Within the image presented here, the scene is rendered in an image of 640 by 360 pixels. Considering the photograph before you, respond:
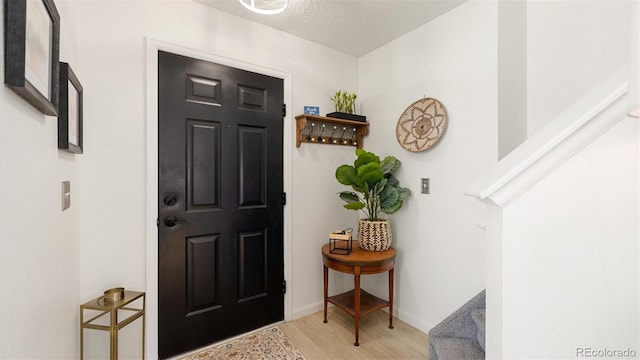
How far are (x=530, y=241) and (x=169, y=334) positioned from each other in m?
2.08

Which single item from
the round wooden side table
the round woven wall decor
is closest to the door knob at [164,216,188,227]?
the round wooden side table

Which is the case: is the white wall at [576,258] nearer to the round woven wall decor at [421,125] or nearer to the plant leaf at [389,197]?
the round woven wall decor at [421,125]

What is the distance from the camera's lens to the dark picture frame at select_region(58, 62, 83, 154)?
113cm

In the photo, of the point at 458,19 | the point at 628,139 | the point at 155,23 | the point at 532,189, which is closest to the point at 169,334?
the point at 155,23

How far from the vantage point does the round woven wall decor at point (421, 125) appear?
2078mm

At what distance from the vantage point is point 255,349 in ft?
6.38

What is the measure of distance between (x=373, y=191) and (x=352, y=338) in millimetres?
1141

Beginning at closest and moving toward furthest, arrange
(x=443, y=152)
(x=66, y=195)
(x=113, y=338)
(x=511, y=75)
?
(x=66, y=195)
(x=113, y=338)
(x=511, y=75)
(x=443, y=152)

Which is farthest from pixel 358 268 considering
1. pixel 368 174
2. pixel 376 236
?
pixel 368 174

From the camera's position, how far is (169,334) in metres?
1.82

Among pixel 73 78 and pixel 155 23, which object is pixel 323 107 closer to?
pixel 155 23

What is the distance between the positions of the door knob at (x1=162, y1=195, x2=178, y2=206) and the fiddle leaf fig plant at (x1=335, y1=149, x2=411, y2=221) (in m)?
1.16

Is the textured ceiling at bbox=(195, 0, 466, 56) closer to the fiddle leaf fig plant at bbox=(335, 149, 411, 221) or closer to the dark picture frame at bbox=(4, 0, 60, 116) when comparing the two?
the fiddle leaf fig plant at bbox=(335, 149, 411, 221)

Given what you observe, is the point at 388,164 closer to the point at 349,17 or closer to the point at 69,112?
the point at 349,17
